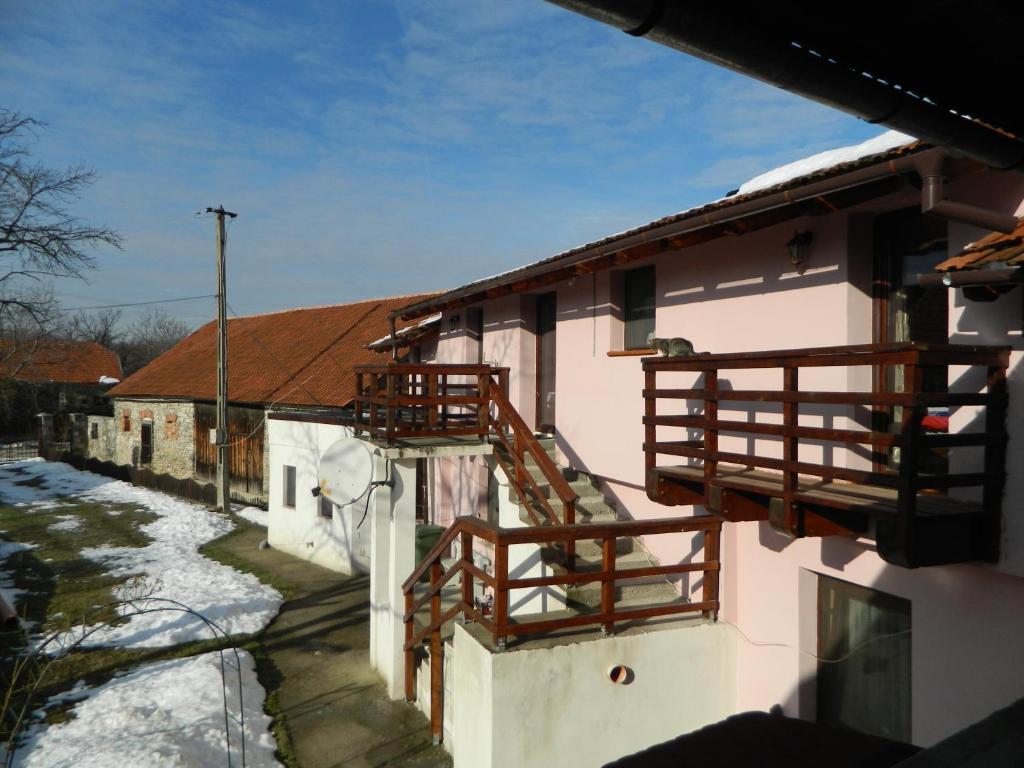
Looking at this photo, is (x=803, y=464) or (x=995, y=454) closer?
(x=995, y=454)

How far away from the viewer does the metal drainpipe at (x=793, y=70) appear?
1.47 metres

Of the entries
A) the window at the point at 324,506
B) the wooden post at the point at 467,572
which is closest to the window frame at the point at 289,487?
the window at the point at 324,506

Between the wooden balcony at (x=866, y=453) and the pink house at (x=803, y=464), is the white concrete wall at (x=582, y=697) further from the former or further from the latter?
the wooden balcony at (x=866, y=453)

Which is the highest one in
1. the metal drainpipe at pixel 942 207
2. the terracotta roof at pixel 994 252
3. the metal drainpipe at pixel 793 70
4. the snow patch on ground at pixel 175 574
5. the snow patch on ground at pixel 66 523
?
the metal drainpipe at pixel 942 207

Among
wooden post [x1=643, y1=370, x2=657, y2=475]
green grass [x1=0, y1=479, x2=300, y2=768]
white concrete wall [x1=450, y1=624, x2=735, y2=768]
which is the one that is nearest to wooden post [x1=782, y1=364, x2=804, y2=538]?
wooden post [x1=643, y1=370, x2=657, y2=475]

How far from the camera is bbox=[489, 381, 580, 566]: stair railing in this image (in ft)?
23.6

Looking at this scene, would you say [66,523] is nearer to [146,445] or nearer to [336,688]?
[146,445]

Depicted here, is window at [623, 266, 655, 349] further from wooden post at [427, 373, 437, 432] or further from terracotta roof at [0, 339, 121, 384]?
terracotta roof at [0, 339, 121, 384]

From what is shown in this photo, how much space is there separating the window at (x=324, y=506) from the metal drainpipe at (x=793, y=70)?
13.9 metres

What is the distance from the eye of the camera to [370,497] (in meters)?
9.80

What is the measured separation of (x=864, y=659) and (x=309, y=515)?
12.2 metres

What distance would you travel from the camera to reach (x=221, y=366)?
758 inches

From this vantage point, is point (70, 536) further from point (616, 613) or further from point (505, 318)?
point (616, 613)

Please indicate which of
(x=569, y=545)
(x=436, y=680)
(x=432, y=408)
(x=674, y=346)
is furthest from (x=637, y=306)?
(x=436, y=680)
